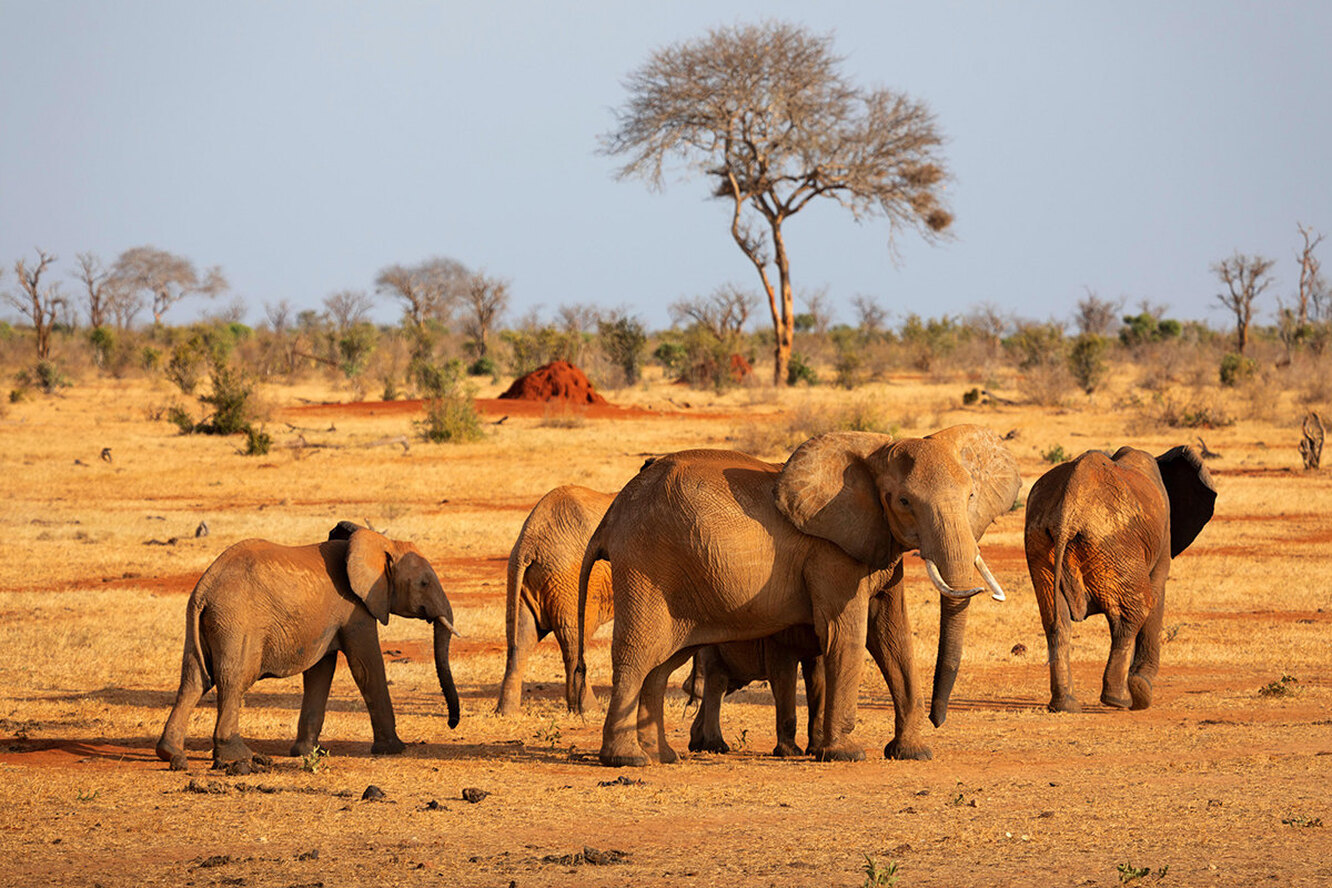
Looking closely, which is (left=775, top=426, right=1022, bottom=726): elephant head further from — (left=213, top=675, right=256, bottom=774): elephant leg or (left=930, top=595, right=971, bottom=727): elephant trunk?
(left=213, top=675, right=256, bottom=774): elephant leg

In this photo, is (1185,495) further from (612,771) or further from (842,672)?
(612,771)

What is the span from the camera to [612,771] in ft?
25.5

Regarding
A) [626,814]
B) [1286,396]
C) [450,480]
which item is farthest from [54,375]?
[626,814]

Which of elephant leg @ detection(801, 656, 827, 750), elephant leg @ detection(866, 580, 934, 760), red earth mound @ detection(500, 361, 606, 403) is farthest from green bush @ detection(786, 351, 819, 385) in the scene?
elephant leg @ detection(866, 580, 934, 760)

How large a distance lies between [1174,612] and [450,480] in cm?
1264

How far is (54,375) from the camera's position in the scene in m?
42.0

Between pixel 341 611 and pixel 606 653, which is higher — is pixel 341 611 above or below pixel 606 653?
above

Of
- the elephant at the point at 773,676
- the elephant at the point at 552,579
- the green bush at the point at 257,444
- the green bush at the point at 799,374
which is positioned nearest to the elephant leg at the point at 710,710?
the elephant at the point at 773,676

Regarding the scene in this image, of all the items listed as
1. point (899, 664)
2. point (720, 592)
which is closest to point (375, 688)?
point (720, 592)

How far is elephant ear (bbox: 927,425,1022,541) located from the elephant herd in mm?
12

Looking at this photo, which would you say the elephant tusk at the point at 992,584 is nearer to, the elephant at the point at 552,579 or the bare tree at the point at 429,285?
the elephant at the point at 552,579

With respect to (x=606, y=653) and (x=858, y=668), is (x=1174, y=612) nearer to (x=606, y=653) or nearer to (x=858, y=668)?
(x=606, y=653)

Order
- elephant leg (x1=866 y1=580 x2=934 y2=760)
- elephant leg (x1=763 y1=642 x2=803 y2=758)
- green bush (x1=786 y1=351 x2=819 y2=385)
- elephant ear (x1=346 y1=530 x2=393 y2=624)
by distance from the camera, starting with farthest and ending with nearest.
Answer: green bush (x1=786 y1=351 x2=819 y2=385) → elephant leg (x1=763 y1=642 x2=803 y2=758) → elephant ear (x1=346 y1=530 x2=393 y2=624) → elephant leg (x1=866 y1=580 x2=934 y2=760)

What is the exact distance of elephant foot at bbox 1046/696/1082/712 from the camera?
9547 mm
